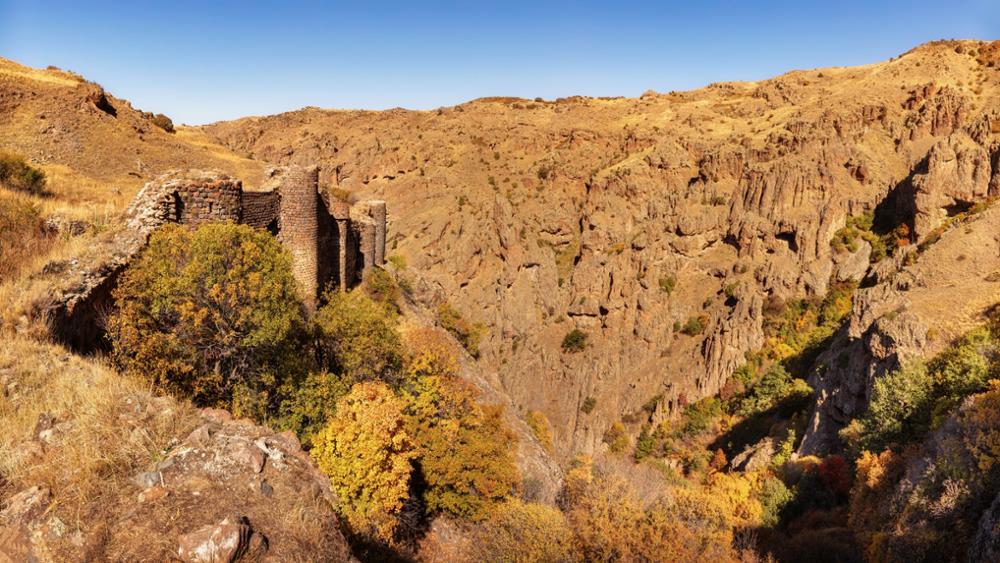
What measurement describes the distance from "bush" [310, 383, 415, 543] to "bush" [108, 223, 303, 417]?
172 cm

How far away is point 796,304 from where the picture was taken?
4581cm

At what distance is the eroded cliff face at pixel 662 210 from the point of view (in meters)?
46.1

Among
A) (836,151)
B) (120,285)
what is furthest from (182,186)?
(836,151)

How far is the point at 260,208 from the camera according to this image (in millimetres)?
15547

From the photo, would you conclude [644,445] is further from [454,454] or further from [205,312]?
[205,312]

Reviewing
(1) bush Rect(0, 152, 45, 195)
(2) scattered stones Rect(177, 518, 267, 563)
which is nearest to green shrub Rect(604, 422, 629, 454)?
(1) bush Rect(0, 152, 45, 195)

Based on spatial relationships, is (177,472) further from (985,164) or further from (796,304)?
(985,164)

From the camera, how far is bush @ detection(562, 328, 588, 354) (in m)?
51.5

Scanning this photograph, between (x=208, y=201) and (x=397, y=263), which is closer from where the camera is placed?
(x=208, y=201)

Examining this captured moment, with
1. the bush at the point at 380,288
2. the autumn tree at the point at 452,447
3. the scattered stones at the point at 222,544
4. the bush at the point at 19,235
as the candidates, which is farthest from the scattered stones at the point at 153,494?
the bush at the point at 380,288

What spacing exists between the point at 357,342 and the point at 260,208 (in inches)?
208

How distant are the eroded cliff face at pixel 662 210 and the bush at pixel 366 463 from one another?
28.8 metres

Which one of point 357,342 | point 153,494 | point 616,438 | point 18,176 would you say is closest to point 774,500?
point 616,438

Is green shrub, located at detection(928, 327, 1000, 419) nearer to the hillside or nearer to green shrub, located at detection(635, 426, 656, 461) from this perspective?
the hillside
